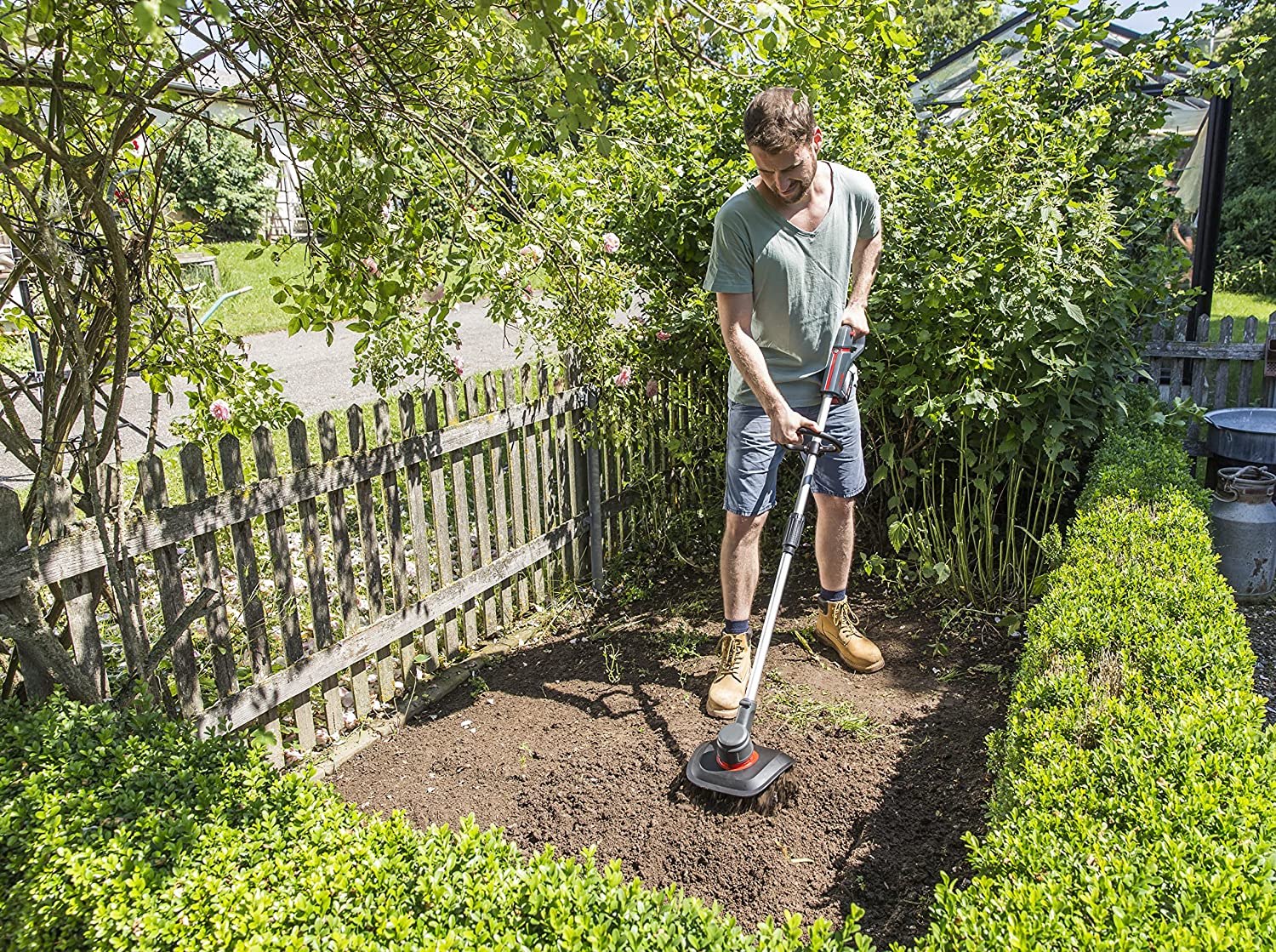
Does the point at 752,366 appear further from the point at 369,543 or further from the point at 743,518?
the point at 369,543

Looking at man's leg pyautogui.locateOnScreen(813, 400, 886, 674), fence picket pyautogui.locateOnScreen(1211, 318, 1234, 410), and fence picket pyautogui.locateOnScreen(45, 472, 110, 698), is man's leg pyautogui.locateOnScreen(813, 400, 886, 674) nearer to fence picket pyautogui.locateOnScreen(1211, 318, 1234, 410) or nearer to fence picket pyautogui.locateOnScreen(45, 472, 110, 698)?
fence picket pyautogui.locateOnScreen(45, 472, 110, 698)

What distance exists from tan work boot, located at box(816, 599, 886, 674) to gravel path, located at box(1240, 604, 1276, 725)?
1.40 meters

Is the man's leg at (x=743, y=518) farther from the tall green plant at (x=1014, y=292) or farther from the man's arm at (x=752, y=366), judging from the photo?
the tall green plant at (x=1014, y=292)

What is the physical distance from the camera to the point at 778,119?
313 centimetres

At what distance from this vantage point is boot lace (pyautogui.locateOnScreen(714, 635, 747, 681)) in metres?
3.63

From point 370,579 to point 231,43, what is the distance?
1.88 m

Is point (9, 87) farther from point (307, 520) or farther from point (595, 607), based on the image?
point (595, 607)

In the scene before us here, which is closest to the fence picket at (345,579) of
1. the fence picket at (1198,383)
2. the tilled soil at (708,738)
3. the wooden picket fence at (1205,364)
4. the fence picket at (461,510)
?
the tilled soil at (708,738)

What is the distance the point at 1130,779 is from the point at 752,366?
72.2 inches

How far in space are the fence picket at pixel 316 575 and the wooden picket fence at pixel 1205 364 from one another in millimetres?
4694

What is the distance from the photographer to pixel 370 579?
Answer: 3.64 m

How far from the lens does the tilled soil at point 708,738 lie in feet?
8.83

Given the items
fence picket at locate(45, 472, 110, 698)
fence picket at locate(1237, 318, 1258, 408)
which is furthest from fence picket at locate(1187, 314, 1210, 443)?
fence picket at locate(45, 472, 110, 698)

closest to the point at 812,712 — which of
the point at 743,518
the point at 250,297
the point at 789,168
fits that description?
the point at 743,518
